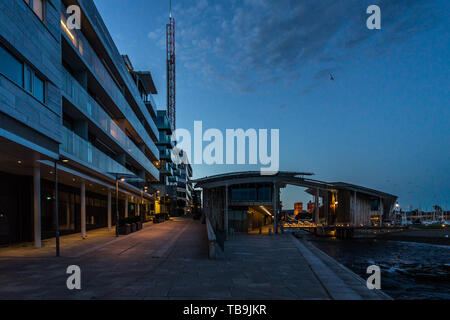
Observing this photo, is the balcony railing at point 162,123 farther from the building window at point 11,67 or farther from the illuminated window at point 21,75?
the building window at point 11,67

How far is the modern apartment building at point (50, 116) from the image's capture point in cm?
1286

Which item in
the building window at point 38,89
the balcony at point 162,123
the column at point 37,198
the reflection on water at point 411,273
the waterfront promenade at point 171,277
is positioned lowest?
the reflection on water at point 411,273

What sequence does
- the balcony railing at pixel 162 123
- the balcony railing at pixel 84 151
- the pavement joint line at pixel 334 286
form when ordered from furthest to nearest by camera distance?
the balcony railing at pixel 162 123 → the balcony railing at pixel 84 151 → the pavement joint line at pixel 334 286

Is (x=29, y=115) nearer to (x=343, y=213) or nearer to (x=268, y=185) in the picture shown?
(x=268, y=185)

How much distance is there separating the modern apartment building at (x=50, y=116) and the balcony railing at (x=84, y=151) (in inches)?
2.6

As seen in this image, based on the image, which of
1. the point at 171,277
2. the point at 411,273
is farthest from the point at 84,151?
the point at 411,273

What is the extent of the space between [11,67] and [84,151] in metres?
8.66

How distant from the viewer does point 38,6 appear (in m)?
15.0

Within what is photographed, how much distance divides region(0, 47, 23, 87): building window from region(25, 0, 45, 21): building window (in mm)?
3170

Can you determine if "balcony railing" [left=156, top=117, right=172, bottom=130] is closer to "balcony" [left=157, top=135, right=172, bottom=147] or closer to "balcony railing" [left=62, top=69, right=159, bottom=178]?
"balcony" [left=157, top=135, right=172, bottom=147]

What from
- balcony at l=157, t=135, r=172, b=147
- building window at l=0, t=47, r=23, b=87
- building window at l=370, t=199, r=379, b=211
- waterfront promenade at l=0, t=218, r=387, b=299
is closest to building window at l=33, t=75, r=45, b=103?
building window at l=0, t=47, r=23, b=87

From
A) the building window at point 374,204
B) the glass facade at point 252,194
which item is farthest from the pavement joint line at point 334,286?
the building window at point 374,204

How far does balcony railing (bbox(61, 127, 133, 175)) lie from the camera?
1816 cm

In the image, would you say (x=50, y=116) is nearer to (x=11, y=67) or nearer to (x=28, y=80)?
(x=28, y=80)
